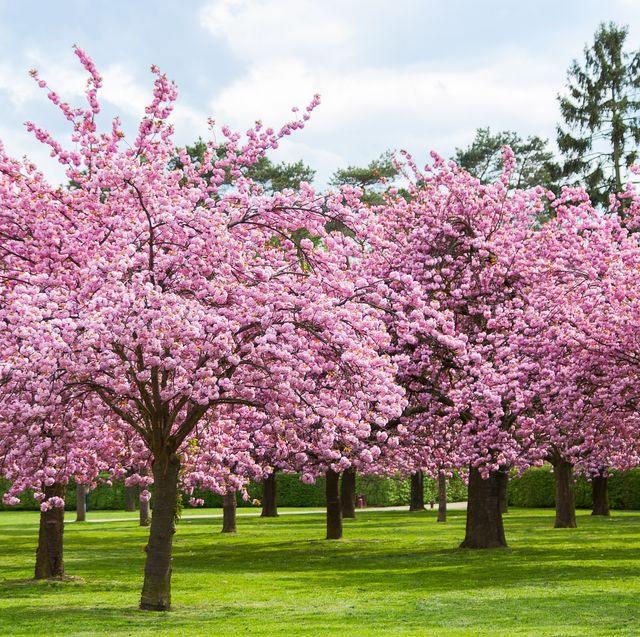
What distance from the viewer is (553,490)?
55406mm

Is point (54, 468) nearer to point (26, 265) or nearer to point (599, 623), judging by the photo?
point (26, 265)

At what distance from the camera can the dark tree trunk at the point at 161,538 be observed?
616 inches

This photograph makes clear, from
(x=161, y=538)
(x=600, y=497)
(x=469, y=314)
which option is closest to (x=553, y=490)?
(x=600, y=497)

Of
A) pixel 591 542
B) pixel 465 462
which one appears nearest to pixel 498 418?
pixel 465 462

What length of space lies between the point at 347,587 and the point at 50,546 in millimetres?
6179

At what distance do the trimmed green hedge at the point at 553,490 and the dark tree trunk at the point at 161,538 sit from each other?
36263 mm

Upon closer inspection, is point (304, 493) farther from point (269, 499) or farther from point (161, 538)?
point (161, 538)

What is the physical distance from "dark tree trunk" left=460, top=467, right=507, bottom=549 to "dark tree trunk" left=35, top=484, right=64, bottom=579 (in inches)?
451

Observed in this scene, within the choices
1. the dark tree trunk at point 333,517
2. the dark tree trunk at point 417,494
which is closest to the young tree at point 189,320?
the dark tree trunk at point 333,517

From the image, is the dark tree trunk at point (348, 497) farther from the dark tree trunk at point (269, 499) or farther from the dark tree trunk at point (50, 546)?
the dark tree trunk at point (50, 546)

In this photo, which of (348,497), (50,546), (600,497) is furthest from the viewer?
(348,497)

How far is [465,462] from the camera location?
80.3ft

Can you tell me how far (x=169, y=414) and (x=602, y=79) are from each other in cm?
4215

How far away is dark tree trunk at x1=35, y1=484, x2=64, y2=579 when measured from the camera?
20.4 m
